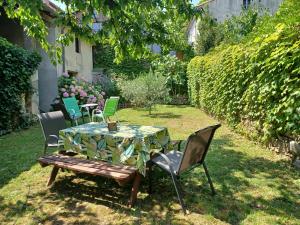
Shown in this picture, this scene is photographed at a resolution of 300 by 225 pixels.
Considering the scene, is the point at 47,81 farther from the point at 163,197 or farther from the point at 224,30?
the point at 224,30

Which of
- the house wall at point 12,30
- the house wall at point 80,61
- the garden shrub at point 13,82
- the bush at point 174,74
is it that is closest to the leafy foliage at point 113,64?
the bush at point 174,74

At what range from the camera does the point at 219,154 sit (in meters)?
6.54

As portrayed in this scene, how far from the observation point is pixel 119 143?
4367 millimetres

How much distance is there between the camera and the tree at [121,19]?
126 inches

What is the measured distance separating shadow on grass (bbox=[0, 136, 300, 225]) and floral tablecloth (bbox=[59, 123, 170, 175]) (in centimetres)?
50

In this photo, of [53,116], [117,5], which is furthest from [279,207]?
[53,116]

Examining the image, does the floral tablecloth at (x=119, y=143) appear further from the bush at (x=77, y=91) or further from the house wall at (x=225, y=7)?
the house wall at (x=225, y=7)

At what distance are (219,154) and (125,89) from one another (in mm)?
9521

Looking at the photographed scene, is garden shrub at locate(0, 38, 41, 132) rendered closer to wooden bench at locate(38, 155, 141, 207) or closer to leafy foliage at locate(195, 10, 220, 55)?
wooden bench at locate(38, 155, 141, 207)

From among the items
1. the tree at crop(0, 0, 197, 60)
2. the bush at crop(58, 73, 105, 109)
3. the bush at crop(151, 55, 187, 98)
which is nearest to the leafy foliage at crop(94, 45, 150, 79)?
the bush at crop(151, 55, 187, 98)

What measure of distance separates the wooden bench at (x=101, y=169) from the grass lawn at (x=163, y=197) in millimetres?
273

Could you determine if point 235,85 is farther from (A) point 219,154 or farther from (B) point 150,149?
(B) point 150,149

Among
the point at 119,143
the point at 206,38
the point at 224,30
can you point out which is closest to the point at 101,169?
the point at 119,143

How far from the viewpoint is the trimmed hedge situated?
5.19 metres
